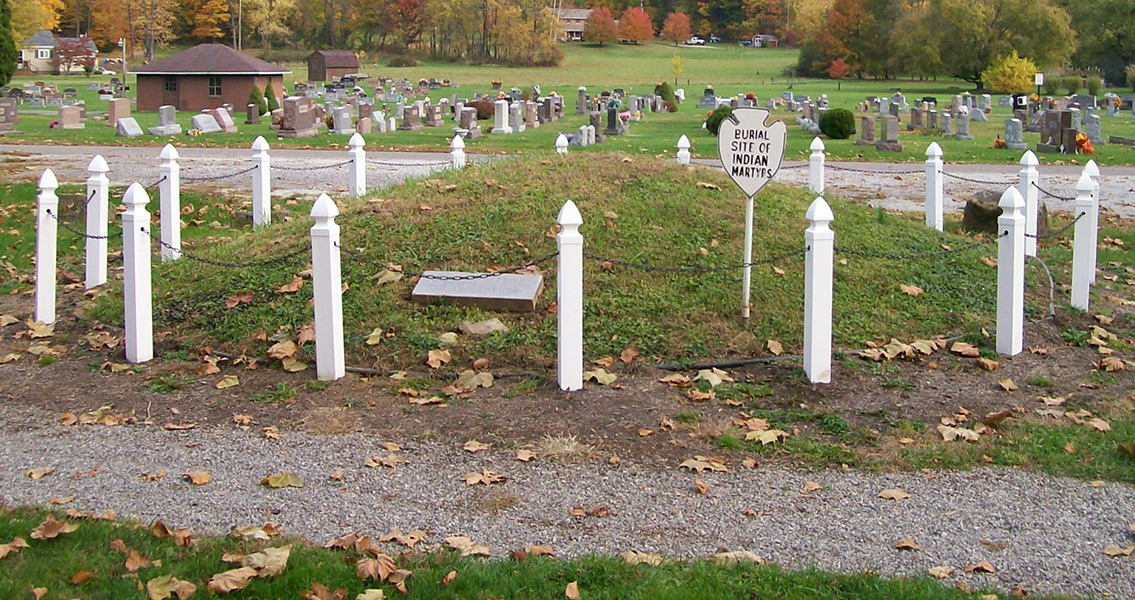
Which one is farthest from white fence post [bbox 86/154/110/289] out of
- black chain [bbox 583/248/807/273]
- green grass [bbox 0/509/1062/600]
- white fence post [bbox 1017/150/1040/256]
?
white fence post [bbox 1017/150/1040/256]

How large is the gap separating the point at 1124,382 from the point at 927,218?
22.6 ft

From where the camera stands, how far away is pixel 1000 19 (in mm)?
69062

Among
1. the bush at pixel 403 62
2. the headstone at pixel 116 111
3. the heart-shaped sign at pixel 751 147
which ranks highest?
the bush at pixel 403 62

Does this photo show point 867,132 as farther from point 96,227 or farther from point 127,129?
point 96,227

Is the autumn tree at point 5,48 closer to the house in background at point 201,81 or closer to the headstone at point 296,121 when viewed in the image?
the house in background at point 201,81

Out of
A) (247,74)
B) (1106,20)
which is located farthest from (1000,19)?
(247,74)

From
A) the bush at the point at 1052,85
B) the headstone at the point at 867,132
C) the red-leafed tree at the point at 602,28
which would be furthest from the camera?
the red-leafed tree at the point at 602,28

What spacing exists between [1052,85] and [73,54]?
65518 millimetres

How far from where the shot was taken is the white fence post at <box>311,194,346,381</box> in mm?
8047

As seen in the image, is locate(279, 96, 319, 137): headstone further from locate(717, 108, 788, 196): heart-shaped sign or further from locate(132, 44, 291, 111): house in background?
locate(717, 108, 788, 196): heart-shaped sign

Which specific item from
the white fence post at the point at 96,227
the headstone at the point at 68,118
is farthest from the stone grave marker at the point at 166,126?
the white fence post at the point at 96,227

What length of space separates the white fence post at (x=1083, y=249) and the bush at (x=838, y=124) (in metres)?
23.0

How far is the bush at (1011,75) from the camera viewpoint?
206 ft

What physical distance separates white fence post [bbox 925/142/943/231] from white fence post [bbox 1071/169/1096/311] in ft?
14.3
